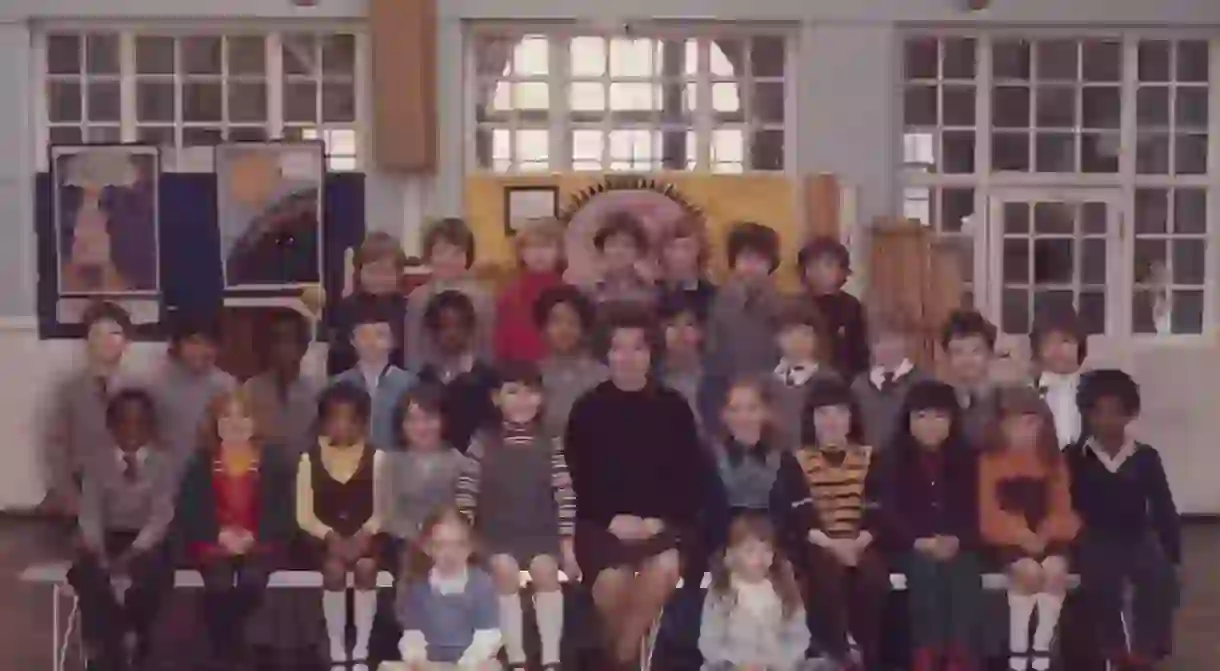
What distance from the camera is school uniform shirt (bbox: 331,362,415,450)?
192 inches

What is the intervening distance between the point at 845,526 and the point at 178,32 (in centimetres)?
551

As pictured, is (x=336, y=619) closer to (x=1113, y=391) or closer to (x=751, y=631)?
(x=751, y=631)

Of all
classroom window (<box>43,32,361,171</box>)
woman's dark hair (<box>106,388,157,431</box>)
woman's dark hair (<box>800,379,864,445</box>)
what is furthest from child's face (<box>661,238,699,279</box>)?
classroom window (<box>43,32,361,171</box>)

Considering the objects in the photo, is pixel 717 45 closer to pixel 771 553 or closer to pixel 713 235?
pixel 713 235

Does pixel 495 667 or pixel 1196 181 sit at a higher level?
pixel 1196 181

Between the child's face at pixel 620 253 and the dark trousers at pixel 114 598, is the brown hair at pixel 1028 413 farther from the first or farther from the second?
the dark trousers at pixel 114 598

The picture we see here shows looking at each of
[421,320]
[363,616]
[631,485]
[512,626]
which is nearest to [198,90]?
[421,320]

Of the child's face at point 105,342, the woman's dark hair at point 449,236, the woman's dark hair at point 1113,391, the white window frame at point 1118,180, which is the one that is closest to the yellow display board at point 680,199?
the white window frame at point 1118,180

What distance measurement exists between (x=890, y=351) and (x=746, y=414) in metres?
0.72

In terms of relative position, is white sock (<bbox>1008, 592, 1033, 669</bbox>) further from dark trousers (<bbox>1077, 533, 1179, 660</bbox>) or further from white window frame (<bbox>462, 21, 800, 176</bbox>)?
white window frame (<bbox>462, 21, 800, 176</bbox>)

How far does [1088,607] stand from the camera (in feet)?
15.2

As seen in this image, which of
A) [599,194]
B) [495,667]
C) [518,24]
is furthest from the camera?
[518,24]

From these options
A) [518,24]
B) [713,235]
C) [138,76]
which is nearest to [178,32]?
[138,76]

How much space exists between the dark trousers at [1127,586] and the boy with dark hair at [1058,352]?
405mm
